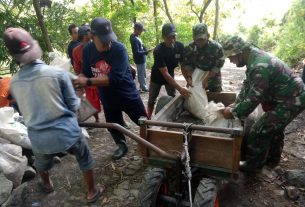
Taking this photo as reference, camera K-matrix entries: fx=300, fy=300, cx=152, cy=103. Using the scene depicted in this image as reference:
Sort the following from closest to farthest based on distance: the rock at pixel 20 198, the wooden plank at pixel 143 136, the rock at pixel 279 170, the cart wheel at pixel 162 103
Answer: the wooden plank at pixel 143 136 < the rock at pixel 20 198 < the rock at pixel 279 170 < the cart wheel at pixel 162 103

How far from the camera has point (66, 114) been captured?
2.98 m

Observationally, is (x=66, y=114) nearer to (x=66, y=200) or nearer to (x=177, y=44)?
(x=66, y=200)

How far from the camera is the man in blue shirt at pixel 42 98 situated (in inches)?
106

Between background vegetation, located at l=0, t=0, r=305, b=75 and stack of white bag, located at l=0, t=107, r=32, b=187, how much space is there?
272cm

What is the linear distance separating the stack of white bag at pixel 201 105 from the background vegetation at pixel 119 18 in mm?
4235

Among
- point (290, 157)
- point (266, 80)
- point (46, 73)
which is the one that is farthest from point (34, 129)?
point (290, 157)

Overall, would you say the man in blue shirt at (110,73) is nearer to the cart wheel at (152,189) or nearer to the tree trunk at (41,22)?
the cart wheel at (152,189)

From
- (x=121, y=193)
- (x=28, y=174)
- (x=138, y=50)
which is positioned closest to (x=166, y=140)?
(x=121, y=193)

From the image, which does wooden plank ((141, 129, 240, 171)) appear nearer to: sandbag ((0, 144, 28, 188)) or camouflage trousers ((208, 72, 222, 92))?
sandbag ((0, 144, 28, 188))

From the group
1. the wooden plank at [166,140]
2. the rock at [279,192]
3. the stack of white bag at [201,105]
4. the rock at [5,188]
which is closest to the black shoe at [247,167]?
the rock at [279,192]

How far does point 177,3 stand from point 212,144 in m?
17.6

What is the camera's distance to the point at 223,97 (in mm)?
4836

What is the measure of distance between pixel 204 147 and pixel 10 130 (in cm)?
269

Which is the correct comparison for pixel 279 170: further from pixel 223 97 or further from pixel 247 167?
pixel 223 97
